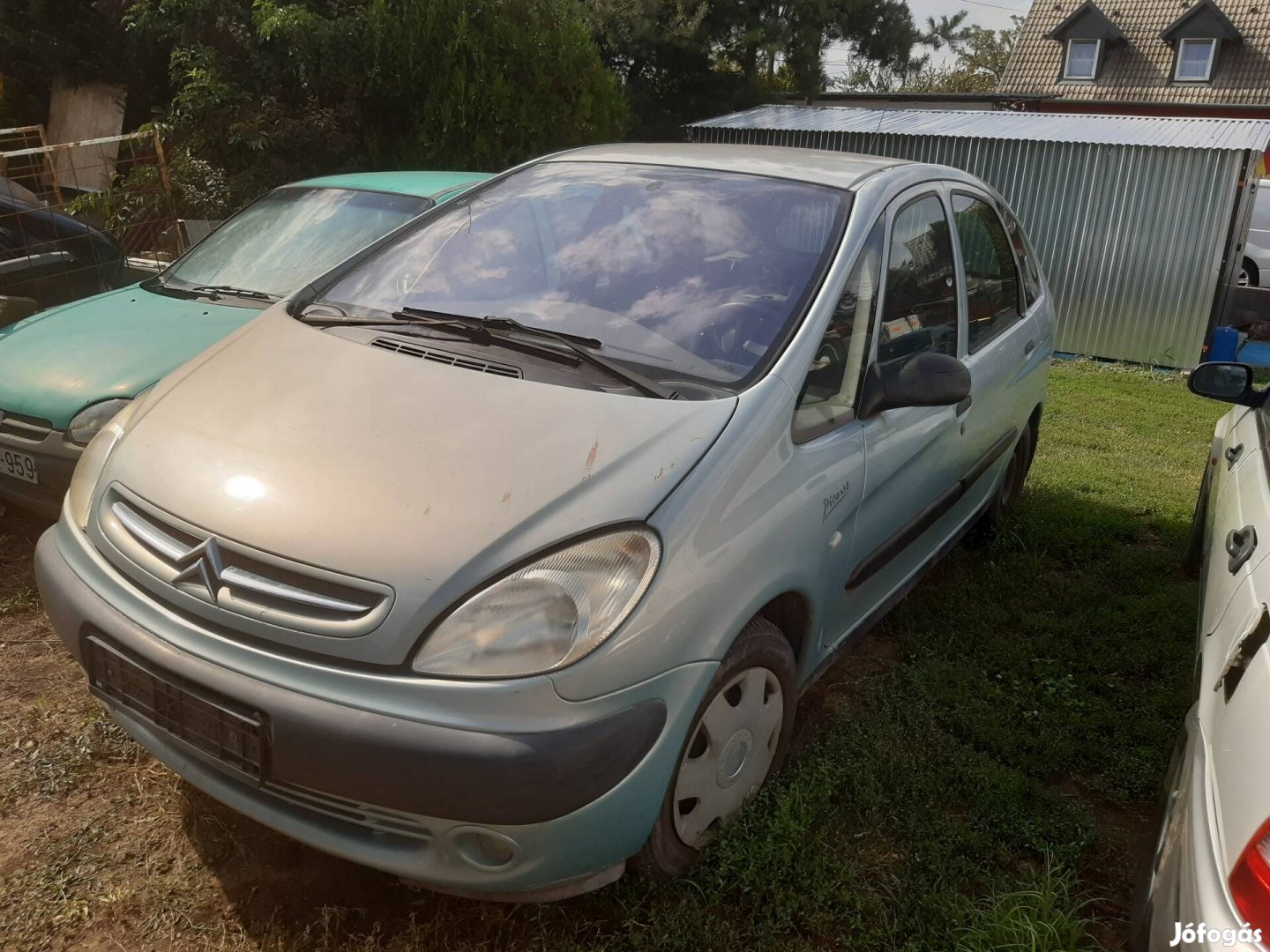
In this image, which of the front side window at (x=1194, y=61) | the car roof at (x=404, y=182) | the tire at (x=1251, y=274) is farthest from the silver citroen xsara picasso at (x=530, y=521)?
the front side window at (x=1194, y=61)

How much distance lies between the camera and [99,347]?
4.01 meters

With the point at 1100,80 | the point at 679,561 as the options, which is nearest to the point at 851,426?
the point at 679,561

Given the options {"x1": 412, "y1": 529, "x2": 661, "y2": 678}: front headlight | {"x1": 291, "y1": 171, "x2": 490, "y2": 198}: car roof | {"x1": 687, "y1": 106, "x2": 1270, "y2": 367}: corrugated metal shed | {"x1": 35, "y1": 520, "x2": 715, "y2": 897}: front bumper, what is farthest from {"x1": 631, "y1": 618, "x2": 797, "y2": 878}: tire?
{"x1": 687, "y1": 106, "x2": 1270, "y2": 367}: corrugated metal shed

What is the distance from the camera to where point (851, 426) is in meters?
2.70

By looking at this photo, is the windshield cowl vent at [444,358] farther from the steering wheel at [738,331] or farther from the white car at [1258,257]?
the white car at [1258,257]

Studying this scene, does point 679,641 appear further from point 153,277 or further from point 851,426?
point 153,277

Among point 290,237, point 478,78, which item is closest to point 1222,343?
point 478,78

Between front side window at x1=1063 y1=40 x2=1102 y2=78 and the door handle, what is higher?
front side window at x1=1063 y1=40 x2=1102 y2=78

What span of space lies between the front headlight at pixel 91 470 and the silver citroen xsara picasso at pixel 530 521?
0.01 meters

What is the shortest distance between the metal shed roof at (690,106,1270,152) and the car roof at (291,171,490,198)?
7277 mm

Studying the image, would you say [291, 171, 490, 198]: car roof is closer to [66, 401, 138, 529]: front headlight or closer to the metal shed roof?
[66, 401, 138, 529]: front headlight

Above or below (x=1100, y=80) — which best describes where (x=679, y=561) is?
below

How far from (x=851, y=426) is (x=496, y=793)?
54.9 inches

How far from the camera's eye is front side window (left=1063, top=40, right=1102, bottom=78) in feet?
95.9
